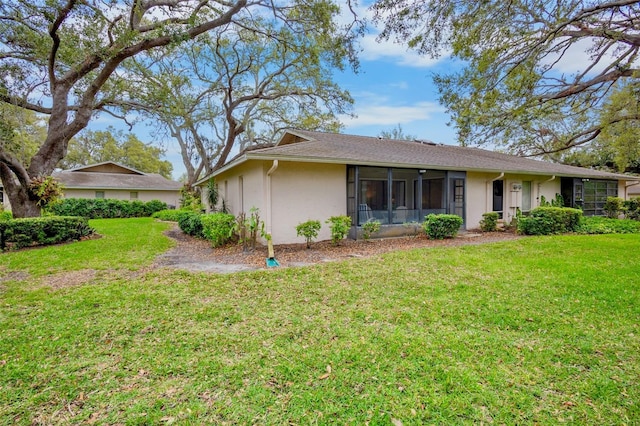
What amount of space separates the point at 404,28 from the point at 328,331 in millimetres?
6820

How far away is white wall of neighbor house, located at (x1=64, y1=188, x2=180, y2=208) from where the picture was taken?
23469 millimetres

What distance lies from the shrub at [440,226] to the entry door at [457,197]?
6.20 ft

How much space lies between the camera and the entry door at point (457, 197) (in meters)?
12.4

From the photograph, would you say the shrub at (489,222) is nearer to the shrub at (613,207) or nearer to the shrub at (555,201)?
the shrub at (555,201)

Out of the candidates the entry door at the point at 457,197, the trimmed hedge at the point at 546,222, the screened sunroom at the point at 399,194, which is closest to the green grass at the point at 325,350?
the screened sunroom at the point at 399,194

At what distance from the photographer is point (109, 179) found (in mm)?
25844

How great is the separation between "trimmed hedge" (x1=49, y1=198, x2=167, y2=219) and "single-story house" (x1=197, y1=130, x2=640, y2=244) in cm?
1192

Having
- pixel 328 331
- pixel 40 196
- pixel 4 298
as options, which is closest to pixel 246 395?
pixel 328 331

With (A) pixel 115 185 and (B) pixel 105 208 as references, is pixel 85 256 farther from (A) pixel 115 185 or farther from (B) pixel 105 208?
(A) pixel 115 185

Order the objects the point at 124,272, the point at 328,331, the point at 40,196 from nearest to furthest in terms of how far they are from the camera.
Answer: the point at 328,331 < the point at 124,272 < the point at 40,196

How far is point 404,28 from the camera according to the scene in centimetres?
709

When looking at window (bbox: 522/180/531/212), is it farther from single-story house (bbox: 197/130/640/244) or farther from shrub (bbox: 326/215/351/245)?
shrub (bbox: 326/215/351/245)

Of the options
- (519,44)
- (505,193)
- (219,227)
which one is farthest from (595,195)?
(219,227)

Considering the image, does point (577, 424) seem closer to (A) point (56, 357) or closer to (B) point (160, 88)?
(A) point (56, 357)
